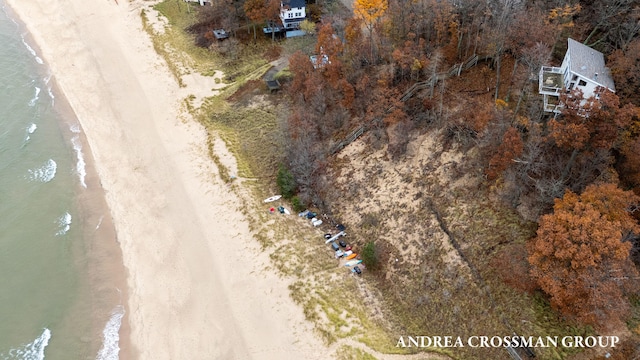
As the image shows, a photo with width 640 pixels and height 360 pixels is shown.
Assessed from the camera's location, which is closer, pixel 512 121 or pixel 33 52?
pixel 512 121

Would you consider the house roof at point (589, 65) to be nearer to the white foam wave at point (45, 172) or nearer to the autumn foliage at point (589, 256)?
the autumn foliage at point (589, 256)

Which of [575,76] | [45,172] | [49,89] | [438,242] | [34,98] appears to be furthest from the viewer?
[49,89]

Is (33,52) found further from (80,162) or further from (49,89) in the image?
(80,162)

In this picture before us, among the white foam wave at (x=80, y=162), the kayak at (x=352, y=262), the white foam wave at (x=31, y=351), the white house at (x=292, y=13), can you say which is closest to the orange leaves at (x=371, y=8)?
the white house at (x=292, y=13)

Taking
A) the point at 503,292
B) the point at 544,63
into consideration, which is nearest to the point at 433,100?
the point at 544,63

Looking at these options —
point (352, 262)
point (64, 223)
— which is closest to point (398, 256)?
point (352, 262)

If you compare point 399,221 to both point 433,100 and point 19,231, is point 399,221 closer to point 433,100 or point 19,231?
point 433,100

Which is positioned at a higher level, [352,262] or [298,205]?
[298,205]
